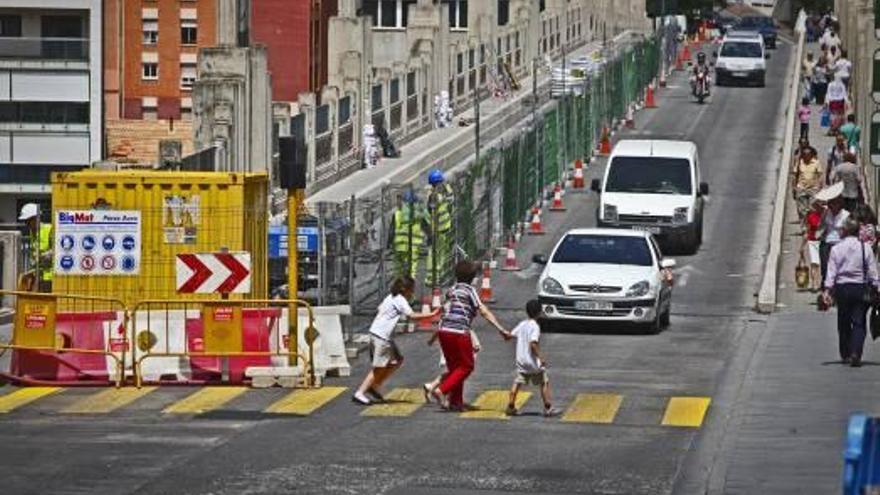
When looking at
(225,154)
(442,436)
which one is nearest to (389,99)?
(225,154)

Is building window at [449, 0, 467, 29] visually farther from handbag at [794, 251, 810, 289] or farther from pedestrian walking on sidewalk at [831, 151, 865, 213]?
handbag at [794, 251, 810, 289]

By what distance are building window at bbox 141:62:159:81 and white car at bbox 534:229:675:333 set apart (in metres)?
75.2

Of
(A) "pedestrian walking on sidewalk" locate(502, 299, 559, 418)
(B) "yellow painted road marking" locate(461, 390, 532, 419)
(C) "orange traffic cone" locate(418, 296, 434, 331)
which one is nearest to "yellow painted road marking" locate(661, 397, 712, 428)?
(A) "pedestrian walking on sidewalk" locate(502, 299, 559, 418)

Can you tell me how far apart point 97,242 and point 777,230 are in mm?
19040

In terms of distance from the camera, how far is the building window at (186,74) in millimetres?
109312

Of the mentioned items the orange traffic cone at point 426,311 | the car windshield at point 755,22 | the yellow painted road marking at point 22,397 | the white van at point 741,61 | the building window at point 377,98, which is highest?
the car windshield at point 755,22

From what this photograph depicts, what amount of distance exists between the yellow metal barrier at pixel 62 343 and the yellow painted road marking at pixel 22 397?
552mm

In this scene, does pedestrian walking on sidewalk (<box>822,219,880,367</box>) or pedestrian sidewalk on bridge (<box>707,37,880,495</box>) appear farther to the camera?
pedestrian walking on sidewalk (<box>822,219,880,367</box>)

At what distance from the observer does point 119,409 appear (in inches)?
1033

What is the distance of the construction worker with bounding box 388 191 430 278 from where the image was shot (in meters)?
37.8

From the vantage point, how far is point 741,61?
89.6 metres

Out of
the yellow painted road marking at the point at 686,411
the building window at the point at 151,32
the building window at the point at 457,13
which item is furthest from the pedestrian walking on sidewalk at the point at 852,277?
the building window at the point at 457,13

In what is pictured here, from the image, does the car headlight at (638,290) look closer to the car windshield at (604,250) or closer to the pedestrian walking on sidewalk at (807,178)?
the car windshield at (604,250)

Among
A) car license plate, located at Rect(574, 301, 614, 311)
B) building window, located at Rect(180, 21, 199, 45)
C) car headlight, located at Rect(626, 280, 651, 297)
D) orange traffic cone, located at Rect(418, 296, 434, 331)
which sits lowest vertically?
orange traffic cone, located at Rect(418, 296, 434, 331)
